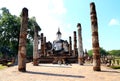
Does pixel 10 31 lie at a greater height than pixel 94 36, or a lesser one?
greater

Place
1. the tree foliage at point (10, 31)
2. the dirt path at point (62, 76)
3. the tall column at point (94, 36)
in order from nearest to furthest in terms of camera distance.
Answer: the dirt path at point (62, 76) → the tall column at point (94, 36) → the tree foliage at point (10, 31)

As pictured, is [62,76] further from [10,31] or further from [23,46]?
[10,31]

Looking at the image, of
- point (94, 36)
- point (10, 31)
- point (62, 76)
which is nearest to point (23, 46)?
point (94, 36)

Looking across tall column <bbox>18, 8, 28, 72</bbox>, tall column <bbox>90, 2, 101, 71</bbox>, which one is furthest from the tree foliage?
tall column <bbox>90, 2, 101, 71</bbox>

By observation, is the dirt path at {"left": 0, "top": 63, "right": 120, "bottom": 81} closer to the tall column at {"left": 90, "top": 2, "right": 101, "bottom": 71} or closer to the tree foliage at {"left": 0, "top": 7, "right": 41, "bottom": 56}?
the tall column at {"left": 90, "top": 2, "right": 101, "bottom": 71}

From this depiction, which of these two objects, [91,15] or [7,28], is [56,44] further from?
[91,15]

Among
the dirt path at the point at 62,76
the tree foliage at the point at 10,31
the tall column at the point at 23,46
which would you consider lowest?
the dirt path at the point at 62,76

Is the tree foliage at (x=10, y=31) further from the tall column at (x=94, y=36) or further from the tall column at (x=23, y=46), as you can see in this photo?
the tall column at (x=94, y=36)

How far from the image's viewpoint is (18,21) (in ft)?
150

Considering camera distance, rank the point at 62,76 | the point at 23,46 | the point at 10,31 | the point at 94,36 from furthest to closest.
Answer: the point at 10,31 → the point at 23,46 → the point at 94,36 → the point at 62,76

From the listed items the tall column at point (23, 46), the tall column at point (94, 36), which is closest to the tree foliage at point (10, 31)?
the tall column at point (23, 46)

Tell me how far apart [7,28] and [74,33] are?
68.7 ft

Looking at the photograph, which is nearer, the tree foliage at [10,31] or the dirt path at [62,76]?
the dirt path at [62,76]

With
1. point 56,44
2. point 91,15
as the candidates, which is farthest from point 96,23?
point 56,44
